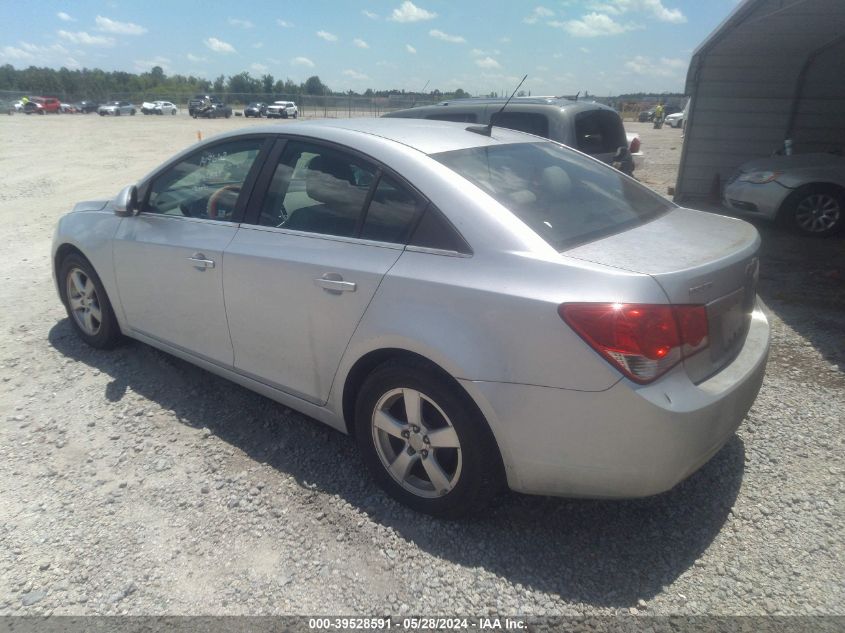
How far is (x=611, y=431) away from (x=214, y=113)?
171ft

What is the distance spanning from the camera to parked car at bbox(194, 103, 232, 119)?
47.5 metres

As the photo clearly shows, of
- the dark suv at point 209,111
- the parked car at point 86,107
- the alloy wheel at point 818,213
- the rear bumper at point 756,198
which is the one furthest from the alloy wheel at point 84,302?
the parked car at point 86,107

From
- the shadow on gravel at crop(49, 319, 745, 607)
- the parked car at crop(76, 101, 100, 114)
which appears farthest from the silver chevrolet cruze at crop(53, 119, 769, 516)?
the parked car at crop(76, 101, 100, 114)

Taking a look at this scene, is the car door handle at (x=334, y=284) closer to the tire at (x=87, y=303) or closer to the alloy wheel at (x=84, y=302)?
the tire at (x=87, y=303)

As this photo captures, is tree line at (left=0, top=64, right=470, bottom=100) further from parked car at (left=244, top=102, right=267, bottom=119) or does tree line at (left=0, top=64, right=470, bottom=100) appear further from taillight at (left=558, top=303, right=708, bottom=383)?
taillight at (left=558, top=303, right=708, bottom=383)

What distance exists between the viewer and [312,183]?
306 centimetres

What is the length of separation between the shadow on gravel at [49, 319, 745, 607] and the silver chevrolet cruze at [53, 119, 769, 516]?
17 cm

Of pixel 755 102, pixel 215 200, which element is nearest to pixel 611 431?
pixel 215 200

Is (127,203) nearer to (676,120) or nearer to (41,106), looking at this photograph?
(676,120)

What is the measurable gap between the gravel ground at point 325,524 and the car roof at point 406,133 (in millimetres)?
1635

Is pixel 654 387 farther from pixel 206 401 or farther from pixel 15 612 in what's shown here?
pixel 206 401

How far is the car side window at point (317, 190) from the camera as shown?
9.28ft

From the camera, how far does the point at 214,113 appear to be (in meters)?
48.1

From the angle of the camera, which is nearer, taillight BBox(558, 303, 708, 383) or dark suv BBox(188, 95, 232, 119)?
taillight BBox(558, 303, 708, 383)
